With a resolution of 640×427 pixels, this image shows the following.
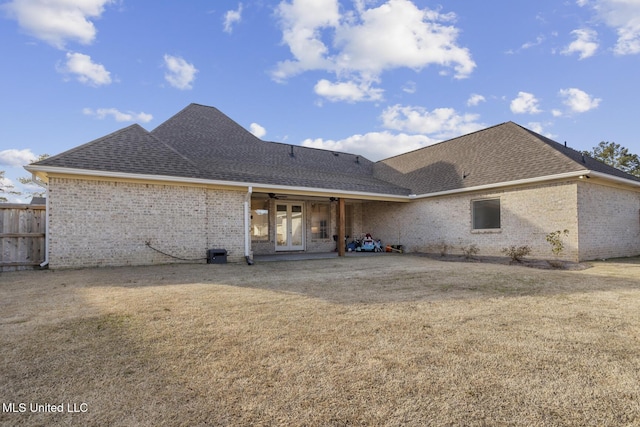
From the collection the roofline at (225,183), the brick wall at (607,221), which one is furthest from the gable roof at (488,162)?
the roofline at (225,183)

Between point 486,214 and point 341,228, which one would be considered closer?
point 486,214

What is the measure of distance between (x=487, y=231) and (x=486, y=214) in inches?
28.7

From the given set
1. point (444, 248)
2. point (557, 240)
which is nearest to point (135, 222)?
point (444, 248)

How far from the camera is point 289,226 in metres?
15.8

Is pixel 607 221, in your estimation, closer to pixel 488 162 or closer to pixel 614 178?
pixel 614 178

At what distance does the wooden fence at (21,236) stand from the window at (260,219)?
7427 millimetres

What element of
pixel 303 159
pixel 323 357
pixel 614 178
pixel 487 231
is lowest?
pixel 323 357

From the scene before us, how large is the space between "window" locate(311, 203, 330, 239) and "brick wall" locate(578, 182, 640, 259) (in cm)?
1052

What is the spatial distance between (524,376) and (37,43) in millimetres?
15427

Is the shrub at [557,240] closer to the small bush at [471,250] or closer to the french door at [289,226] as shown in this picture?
the small bush at [471,250]

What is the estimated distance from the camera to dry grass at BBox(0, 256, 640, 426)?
2.01 metres

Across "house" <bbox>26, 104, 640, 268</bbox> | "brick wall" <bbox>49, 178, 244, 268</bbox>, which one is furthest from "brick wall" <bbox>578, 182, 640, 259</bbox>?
"brick wall" <bbox>49, 178, 244, 268</bbox>

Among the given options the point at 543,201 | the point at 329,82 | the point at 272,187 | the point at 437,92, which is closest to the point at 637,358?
the point at 543,201

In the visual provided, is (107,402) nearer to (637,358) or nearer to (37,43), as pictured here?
(637,358)
